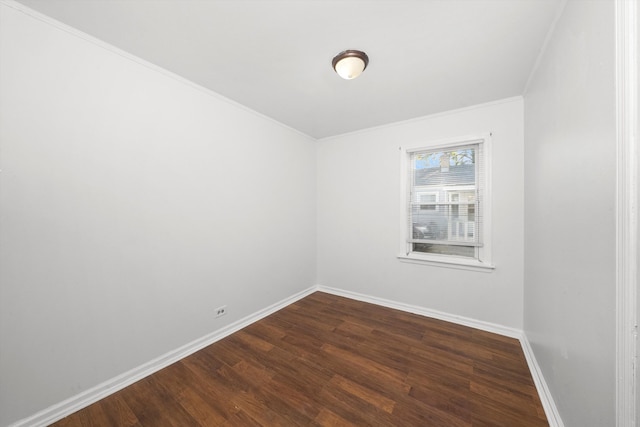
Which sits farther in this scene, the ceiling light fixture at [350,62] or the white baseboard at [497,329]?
the ceiling light fixture at [350,62]

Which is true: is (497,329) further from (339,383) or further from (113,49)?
(113,49)

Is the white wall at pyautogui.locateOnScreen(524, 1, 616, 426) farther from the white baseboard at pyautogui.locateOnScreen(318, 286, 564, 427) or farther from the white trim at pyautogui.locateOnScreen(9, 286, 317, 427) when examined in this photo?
the white trim at pyautogui.locateOnScreen(9, 286, 317, 427)

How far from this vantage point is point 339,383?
1724mm

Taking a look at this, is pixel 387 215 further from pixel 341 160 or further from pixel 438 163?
pixel 341 160

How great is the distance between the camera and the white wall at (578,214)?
0.91 metres

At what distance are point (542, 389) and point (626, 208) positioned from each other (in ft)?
5.33

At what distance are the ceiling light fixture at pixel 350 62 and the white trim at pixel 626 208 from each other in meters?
1.28

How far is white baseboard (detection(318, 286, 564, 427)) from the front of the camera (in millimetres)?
1445

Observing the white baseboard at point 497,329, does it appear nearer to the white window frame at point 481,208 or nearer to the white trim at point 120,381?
the white window frame at point 481,208

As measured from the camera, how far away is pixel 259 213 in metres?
2.82

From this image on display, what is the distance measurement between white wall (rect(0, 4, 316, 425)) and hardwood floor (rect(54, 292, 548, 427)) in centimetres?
38

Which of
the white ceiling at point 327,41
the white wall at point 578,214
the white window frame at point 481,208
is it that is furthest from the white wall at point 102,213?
the white wall at point 578,214

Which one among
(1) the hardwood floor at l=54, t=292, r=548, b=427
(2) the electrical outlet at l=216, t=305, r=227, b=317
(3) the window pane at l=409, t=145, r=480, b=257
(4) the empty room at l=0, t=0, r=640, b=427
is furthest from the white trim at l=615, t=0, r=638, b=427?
(2) the electrical outlet at l=216, t=305, r=227, b=317

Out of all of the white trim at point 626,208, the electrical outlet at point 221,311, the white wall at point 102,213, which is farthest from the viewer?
the electrical outlet at point 221,311
